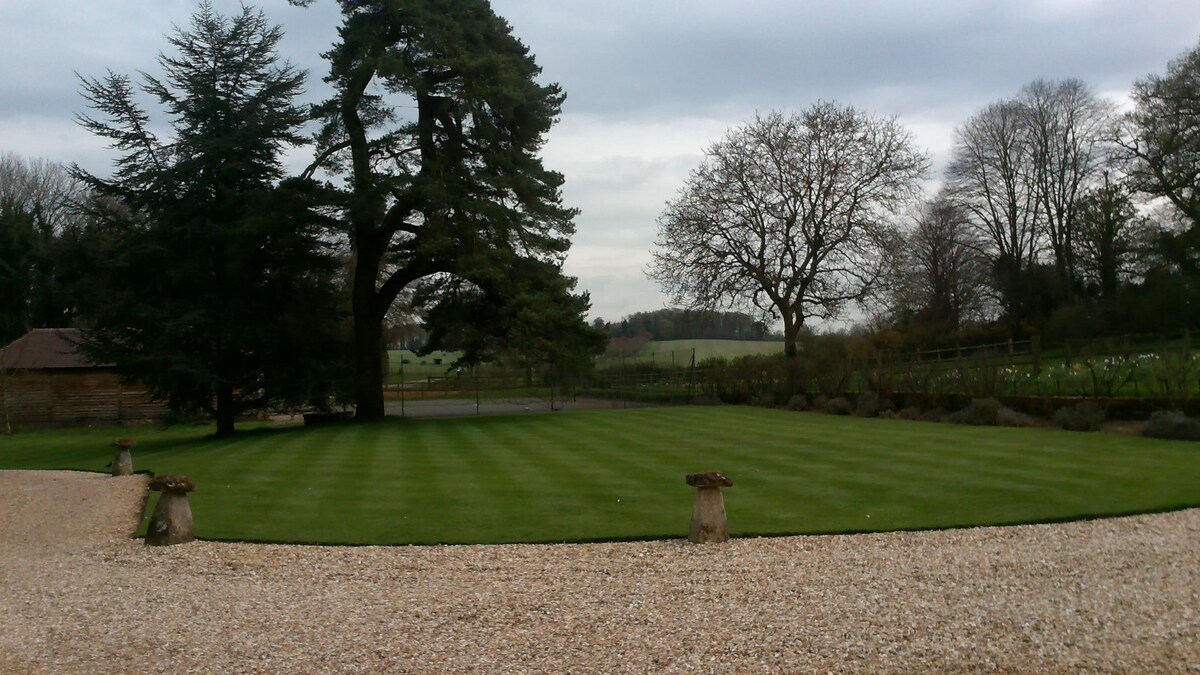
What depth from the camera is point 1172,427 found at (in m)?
16.1

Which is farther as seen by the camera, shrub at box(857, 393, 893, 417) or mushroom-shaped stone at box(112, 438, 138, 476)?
shrub at box(857, 393, 893, 417)

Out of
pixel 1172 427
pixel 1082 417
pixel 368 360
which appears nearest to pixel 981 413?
pixel 1082 417

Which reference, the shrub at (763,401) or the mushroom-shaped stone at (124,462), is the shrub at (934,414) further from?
the mushroom-shaped stone at (124,462)

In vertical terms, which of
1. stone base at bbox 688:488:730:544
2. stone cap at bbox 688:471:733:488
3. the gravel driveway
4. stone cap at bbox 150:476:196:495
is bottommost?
the gravel driveway

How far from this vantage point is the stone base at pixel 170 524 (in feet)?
31.8


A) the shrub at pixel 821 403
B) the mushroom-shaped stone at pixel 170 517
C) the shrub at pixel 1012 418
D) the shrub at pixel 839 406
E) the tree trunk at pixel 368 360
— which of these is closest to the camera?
the mushroom-shaped stone at pixel 170 517

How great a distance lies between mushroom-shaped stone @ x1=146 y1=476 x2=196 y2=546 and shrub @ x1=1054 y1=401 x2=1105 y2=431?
16576 millimetres

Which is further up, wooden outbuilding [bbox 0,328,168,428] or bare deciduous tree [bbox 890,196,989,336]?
bare deciduous tree [bbox 890,196,989,336]

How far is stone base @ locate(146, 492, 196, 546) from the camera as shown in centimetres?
968

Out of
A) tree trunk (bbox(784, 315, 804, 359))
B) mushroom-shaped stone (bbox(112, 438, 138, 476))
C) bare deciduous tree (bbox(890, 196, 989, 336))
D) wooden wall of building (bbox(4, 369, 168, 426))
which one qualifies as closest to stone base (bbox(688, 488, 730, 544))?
mushroom-shaped stone (bbox(112, 438, 138, 476))

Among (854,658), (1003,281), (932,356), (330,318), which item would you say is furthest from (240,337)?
(1003,281)

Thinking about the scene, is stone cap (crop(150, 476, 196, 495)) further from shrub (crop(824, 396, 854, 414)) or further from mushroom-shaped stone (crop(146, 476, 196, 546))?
shrub (crop(824, 396, 854, 414))

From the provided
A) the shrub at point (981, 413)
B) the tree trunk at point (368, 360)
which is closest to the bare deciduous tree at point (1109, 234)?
the shrub at point (981, 413)

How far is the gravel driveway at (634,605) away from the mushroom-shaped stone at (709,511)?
183mm
